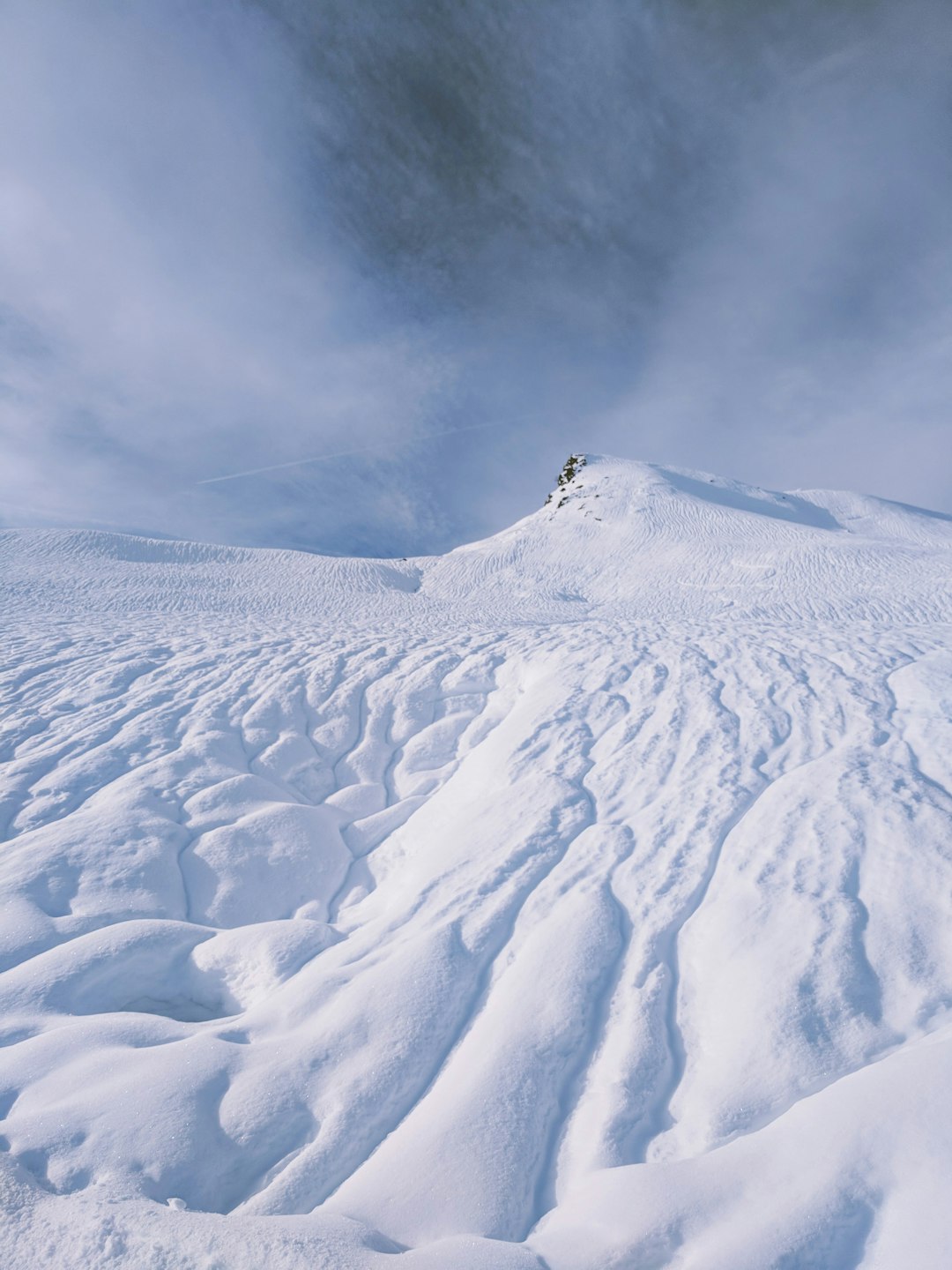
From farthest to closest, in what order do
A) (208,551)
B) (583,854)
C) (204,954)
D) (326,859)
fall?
(208,551), (326,859), (583,854), (204,954)

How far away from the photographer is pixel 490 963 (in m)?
3.55

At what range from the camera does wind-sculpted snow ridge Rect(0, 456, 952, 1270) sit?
2191 millimetres

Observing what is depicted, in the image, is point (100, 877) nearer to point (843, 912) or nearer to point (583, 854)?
point (583, 854)

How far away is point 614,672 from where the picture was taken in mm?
7453

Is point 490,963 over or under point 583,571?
under

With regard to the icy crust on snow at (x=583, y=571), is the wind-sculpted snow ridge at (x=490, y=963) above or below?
below

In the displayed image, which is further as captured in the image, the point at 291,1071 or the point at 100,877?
the point at 100,877

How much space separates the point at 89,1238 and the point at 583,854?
10.3 feet

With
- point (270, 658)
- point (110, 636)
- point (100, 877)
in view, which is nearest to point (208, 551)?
point (110, 636)

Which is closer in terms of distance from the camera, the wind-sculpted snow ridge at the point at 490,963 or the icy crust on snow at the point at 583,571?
the wind-sculpted snow ridge at the point at 490,963

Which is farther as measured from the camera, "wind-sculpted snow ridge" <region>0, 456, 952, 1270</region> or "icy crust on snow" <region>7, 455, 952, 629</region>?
"icy crust on snow" <region>7, 455, 952, 629</region>

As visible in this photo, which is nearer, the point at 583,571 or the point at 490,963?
the point at 490,963

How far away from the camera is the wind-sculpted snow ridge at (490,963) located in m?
2.19

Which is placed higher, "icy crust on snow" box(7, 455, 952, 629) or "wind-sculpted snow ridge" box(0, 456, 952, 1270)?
"icy crust on snow" box(7, 455, 952, 629)
